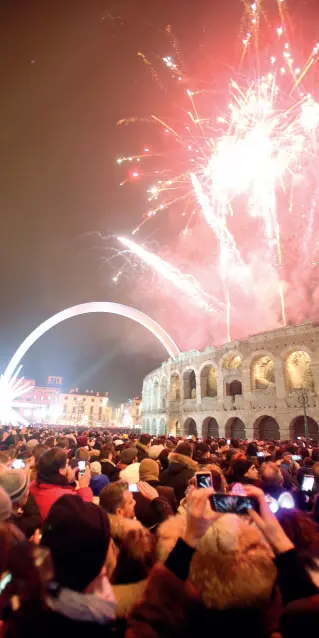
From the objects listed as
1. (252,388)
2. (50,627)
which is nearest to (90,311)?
(252,388)

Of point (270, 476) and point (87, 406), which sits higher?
point (87, 406)

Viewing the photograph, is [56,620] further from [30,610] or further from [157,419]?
[157,419]

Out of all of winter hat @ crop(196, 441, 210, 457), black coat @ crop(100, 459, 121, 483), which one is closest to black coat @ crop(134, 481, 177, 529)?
black coat @ crop(100, 459, 121, 483)

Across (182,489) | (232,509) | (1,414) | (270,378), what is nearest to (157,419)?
(270,378)

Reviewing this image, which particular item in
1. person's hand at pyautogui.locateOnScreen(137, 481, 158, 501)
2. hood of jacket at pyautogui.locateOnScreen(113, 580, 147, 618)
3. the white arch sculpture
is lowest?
hood of jacket at pyautogui.locateOnScreen(113, 580, 147, 618)

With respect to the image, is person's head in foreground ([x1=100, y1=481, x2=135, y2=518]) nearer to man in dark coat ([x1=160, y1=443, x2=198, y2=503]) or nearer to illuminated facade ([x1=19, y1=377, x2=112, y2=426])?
man in dark coat ([x1=160, y1=443, x2=198, y2=503])

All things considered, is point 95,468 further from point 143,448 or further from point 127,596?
point 127,596

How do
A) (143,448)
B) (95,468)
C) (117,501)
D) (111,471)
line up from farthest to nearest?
(143,448), (95,468), (111,471), (117,501)

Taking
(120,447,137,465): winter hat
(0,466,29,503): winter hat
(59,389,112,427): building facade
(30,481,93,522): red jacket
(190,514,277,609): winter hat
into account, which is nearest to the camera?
(190,514,277,609): winter hat
